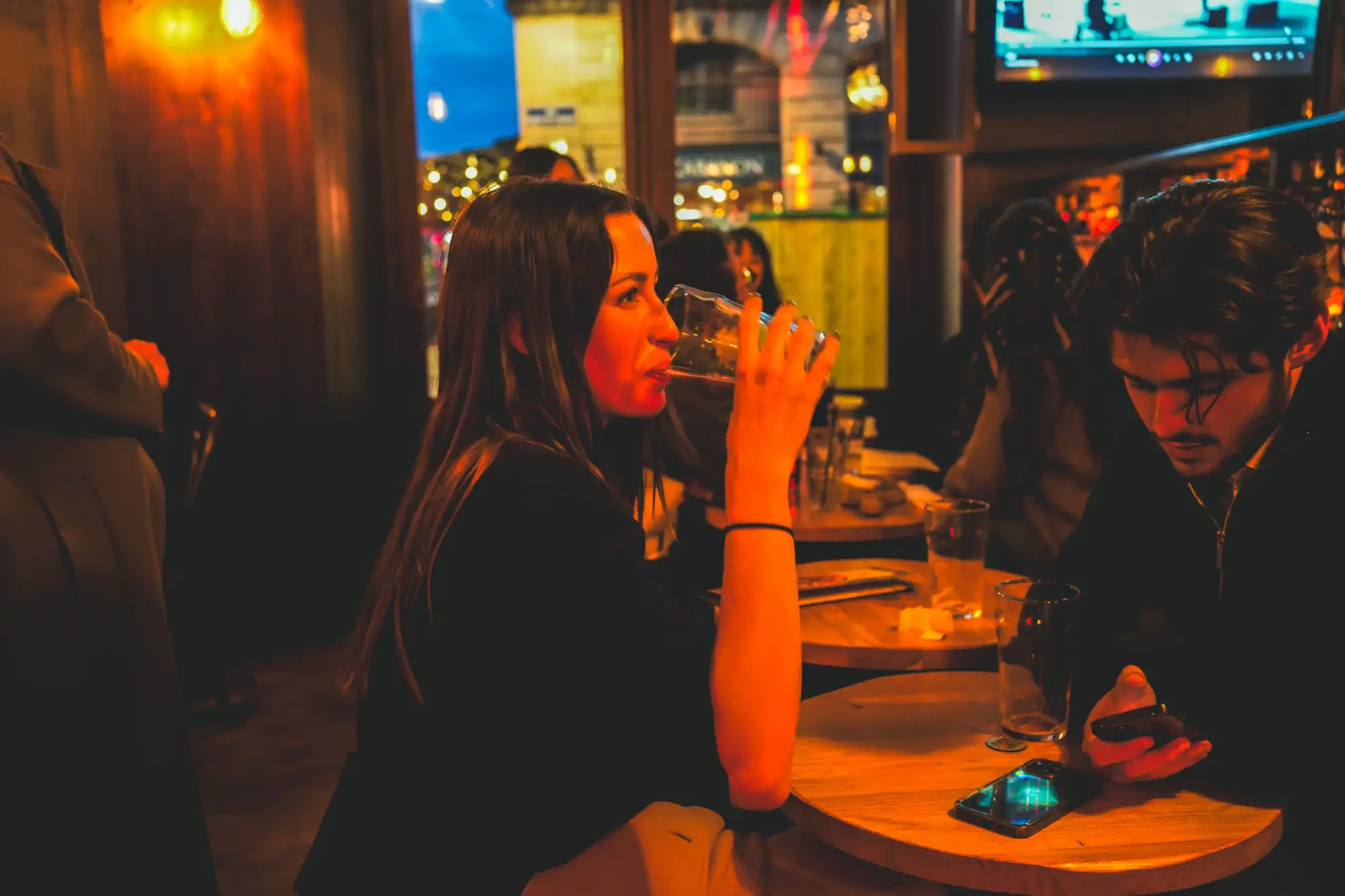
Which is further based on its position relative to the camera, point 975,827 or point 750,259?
point 750,259

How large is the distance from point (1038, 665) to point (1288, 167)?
189 cm

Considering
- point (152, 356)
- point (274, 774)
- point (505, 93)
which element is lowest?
point (274, 774)

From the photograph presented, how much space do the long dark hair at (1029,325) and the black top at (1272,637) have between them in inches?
66.5

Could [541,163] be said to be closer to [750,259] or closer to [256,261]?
[256,261]

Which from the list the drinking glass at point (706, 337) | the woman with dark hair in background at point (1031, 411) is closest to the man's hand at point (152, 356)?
the drinking glass at point (706, 337)

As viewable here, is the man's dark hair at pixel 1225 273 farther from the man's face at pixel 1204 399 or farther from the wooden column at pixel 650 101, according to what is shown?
the wooden column at pixel 650 101

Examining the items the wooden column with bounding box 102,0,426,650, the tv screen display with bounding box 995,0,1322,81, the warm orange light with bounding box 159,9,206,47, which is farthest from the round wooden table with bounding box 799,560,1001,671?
the warm orange light with bounding box 159,9,206,47

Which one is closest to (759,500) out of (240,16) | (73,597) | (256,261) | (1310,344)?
(1310,344)

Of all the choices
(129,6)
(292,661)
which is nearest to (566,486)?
(292,661)

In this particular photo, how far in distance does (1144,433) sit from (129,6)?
3900 mm

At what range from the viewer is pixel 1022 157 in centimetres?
Result: 452

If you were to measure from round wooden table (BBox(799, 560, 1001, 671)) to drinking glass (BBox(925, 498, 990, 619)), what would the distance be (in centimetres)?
Answer: 5

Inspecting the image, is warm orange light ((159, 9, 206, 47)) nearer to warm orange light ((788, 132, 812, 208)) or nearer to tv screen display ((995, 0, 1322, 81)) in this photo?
tv screen display ((995, 0, 1322, 81))

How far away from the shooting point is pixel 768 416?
1.19m
